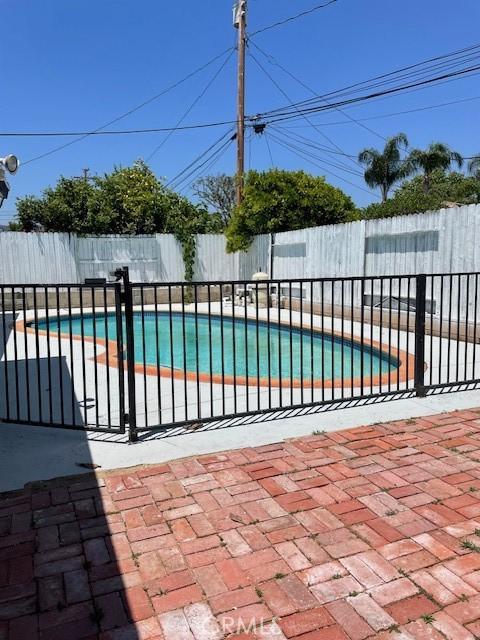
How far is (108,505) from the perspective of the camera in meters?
2.73

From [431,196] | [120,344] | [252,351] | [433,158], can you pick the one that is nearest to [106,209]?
[252,351]

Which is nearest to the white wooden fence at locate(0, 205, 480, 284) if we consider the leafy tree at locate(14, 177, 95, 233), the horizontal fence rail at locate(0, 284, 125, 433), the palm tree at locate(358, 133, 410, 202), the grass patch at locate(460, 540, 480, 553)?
the leafy tree at locate(14, 177, 95, 233)

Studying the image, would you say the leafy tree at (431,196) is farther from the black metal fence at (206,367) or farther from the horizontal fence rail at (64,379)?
the horizontal fence rail at (64,379)

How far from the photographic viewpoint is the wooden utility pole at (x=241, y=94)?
1591 cm

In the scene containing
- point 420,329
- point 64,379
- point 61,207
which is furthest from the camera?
point 61,207

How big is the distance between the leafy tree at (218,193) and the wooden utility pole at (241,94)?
16090 millimetres

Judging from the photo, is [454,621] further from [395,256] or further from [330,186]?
[330,186]

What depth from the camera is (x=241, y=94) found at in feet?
53.2

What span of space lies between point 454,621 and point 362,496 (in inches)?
39.1

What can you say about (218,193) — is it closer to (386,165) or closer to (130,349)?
(386,165)

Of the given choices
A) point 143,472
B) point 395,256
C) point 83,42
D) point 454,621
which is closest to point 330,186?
point 395,256

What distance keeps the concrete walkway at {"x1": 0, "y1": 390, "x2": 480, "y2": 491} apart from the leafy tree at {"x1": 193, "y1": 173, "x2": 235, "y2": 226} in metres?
29.3

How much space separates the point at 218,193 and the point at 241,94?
1714 centimetres

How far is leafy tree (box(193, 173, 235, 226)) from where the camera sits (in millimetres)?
32688
